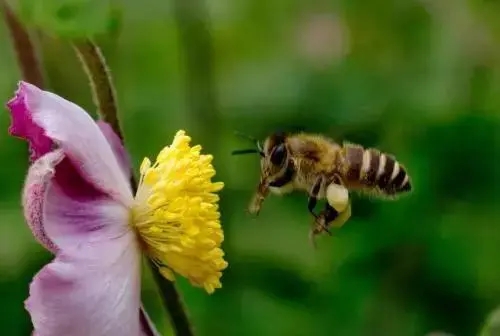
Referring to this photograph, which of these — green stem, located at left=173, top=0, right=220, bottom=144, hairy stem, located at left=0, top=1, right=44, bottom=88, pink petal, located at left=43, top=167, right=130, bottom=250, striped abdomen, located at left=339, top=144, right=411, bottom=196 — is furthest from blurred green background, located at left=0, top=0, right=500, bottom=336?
pink petal, located at left=43, top=167, right=130, bottom=250

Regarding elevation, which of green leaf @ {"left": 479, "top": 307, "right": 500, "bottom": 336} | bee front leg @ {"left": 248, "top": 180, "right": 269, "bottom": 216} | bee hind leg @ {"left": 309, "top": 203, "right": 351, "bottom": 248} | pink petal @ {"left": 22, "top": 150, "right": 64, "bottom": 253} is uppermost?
pink petal @ {"left": 22, "top": 150, "right": 64, "bottom": 253}

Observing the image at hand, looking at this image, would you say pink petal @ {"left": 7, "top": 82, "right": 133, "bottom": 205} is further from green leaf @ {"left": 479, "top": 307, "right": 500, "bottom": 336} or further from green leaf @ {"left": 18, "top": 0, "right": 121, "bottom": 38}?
green leaf @ {"left": 479, "top": 307, "right": 500, "bottom": 336}

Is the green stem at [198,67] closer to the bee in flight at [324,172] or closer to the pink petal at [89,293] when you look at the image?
the bee in flight at [324,172]

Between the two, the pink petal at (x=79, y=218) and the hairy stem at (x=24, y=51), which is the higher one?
the hairy stem at (x=24, y=51)

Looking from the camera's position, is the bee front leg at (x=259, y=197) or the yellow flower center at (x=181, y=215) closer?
the yellow flower center at (x=181, y=215)

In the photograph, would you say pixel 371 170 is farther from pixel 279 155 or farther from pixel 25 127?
pixel 25 127

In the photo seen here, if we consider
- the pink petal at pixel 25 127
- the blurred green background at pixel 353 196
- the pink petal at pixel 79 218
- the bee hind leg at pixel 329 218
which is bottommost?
the blurred green background at pixel 353 196

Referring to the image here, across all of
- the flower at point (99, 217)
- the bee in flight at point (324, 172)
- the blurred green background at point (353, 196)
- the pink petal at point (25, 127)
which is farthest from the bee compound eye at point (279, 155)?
the blurred green background at point (353, 196)
